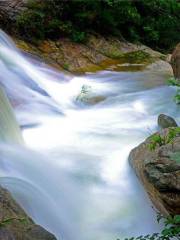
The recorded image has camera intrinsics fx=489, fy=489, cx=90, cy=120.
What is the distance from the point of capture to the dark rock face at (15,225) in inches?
135

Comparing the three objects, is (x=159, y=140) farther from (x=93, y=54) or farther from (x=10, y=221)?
(x=93, y=54)

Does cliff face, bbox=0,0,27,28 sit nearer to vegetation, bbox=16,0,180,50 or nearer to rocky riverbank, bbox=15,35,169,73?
vegetation, bbox=16,0,180,50

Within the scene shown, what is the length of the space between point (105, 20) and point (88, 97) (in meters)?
4.16

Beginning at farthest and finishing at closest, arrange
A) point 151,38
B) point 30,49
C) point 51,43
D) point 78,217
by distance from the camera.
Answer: point 151,38
point 51,43
point 30,49
point 78,217

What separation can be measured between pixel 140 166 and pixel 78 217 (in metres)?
0.89

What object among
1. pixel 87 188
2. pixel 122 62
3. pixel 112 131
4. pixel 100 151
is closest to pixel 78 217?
pixel 87 188

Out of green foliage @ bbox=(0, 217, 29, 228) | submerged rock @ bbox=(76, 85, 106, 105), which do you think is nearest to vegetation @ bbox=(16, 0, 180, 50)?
submerged rock @ bbox=(76, 85, 106, 105)

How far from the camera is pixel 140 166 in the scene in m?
5.34

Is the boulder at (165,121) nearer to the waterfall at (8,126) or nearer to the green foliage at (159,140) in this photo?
the green foliage at (159,140)

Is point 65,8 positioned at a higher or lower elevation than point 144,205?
higher

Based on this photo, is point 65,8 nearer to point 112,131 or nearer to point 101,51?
point 101,51

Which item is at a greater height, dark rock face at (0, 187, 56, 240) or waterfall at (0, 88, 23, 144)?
dark rock face at (0, 187, 56, 240)

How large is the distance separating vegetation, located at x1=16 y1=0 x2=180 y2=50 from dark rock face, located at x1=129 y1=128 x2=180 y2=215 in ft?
23.1

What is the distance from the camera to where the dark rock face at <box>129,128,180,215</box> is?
14.9 feet
